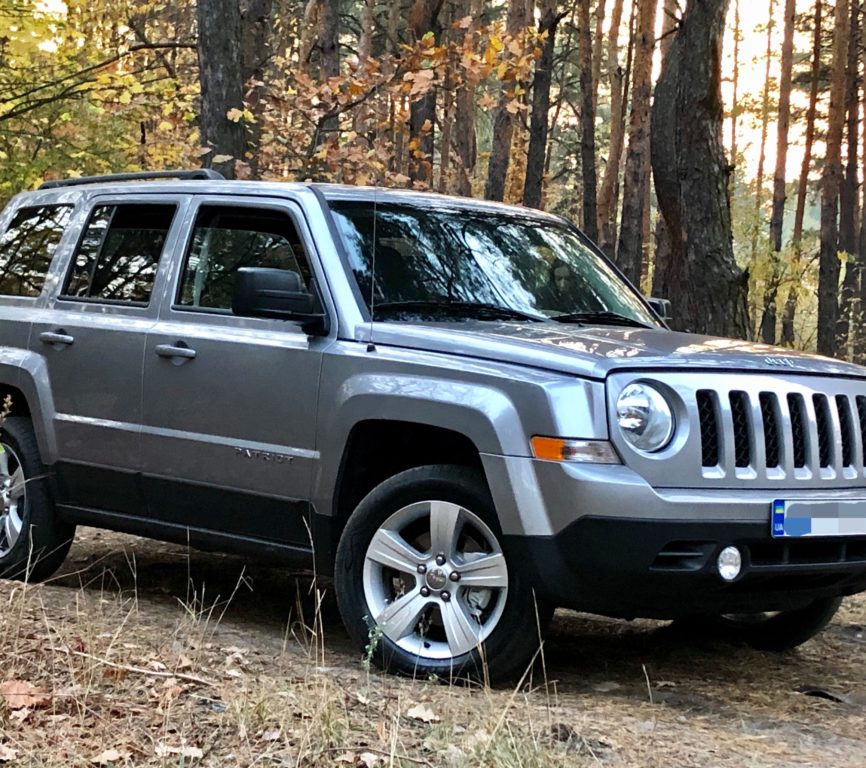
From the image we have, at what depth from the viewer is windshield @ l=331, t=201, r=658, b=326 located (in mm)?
5273

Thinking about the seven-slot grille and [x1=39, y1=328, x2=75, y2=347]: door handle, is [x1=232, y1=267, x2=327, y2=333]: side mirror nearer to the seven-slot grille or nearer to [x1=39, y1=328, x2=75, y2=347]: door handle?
[x1=39, y1=328, x2=75, y2=347]: door handle

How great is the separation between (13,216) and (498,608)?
4134 mm

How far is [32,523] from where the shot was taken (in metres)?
6.32

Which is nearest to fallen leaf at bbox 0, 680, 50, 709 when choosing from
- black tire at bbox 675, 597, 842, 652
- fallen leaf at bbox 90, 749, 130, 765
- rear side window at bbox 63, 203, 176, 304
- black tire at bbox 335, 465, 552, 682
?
fallen leaf at bbox 90, 749, 130, 765

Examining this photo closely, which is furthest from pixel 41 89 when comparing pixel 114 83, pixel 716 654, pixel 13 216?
pixel 716 654

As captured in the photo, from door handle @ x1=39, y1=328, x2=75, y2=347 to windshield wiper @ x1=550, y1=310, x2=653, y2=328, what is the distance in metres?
2.52

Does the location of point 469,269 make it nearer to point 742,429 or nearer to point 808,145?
point 742,429

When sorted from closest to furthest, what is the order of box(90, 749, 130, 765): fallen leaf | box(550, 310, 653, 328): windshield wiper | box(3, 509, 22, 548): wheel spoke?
box(90, 749, 130, 765): fallen leaf → box(550, 310, 653, 328): windshield wiper → box(3, 509, 22, 548): wheel spoke

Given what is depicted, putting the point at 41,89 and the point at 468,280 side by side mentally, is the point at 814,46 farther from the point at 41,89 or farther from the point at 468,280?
the point at 468,280

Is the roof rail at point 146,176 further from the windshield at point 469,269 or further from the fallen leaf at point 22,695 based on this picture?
the fallen leaf at point 22,695

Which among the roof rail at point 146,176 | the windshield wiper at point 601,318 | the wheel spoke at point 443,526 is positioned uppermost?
the roof rail at point 146,176

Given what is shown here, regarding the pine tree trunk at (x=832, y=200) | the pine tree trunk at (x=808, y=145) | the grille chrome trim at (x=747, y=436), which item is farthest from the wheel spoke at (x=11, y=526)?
the pine tree trunk at (x=808, y=145)

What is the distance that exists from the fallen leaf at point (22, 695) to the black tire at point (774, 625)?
3.26m

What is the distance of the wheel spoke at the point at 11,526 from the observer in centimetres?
641
